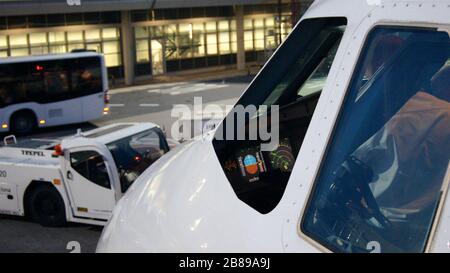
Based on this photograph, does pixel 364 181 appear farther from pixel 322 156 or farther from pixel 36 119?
pixel 36 119

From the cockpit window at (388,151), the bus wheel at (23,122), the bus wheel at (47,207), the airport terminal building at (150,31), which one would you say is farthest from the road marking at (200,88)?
the cockpit window at (388,151)

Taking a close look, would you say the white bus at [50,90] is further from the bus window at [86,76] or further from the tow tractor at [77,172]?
the tow tractor at [77,172]

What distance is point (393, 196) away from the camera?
7.83 ft

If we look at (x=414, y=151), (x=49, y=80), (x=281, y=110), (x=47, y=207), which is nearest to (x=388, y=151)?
(x=414, y=151)

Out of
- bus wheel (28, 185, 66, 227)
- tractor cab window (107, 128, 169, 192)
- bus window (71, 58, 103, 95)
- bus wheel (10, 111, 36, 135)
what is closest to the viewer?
tractor cab window (107, 128, 169, 192)

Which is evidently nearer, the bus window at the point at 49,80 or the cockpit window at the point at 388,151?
the cockpit window at the point at 388,151

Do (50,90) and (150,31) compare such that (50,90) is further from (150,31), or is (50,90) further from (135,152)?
(150,31)

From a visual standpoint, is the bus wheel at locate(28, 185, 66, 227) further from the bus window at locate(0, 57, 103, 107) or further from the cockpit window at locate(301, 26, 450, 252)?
the bus window at locate(0, 57, 103, 107)

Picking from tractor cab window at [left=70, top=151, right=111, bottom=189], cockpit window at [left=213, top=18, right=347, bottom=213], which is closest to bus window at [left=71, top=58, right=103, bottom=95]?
tractor cab window at [left=70, top=151, right=111, bottom=189]

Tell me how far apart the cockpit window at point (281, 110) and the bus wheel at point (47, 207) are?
9567 millimetres

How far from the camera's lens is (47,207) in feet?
43.0

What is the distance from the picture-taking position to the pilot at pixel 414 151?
7.41 feet

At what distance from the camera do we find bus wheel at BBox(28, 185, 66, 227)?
1294cm

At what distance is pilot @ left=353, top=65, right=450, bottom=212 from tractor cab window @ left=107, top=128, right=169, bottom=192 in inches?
399
